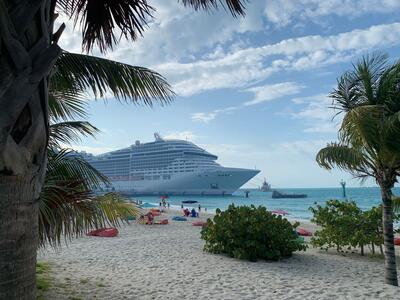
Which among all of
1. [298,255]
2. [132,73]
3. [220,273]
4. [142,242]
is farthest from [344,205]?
[132,73]

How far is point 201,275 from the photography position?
23.6 ft

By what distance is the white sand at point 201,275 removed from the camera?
5.88 m

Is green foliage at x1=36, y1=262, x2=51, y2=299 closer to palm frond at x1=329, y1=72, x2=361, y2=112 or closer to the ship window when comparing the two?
palm frond at x1=329, y1=72, x2=361, y2=112

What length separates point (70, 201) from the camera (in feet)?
15.0

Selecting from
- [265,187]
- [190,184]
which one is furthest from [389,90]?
[265,187]

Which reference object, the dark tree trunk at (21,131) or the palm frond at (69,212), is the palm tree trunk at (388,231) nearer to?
the palm frond at (69,212)

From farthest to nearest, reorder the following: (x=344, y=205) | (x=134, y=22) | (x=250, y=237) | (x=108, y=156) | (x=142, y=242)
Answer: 1. (x=108, y=156)
2. (x=142, y=242)
3. (x=344, y=205)
4. (x=250, y=237)
5. (x=134, y=22)

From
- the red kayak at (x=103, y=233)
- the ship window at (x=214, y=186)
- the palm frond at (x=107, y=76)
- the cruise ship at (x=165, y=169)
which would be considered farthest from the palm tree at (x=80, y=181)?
the ship window at (x=214, y=186)

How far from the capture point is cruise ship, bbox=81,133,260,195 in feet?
224

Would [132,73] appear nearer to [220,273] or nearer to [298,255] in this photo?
[220,273]

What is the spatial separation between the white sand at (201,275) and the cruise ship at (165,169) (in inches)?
2258

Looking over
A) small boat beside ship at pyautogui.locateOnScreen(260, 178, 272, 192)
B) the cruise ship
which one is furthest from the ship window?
small boat beside ship at pyautogui.locateOnScreen(260, 178, 272, 192)

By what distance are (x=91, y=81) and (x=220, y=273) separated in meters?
4.61

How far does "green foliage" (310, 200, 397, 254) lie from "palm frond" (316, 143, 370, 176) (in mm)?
3318
